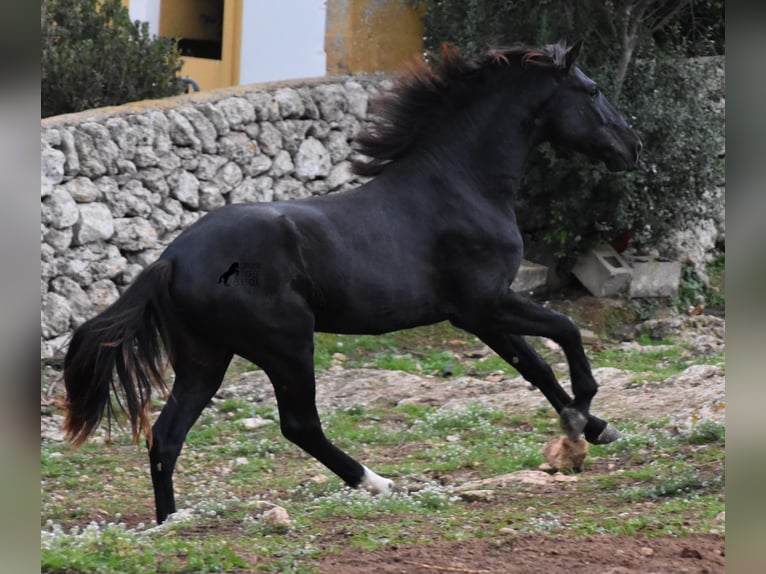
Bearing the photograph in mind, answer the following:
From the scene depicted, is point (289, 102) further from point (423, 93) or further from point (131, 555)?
point (131, 555)

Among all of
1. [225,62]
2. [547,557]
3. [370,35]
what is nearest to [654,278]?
[370,35]

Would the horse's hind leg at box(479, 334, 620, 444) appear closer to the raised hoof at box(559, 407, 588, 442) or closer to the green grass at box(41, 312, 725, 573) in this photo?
the raised hoof at box(559, 407, 588, 442)

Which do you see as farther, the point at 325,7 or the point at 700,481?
the point at 325,7

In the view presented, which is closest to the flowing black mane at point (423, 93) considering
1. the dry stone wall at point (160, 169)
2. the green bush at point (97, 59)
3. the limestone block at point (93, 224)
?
the dry stone wall at point (160, 169)

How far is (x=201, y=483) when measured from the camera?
6621 mm

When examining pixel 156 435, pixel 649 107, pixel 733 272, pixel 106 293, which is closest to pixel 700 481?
pixel 156 435

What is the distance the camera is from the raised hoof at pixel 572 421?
5938 mm

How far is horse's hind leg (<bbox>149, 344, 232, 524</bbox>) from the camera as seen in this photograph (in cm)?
532

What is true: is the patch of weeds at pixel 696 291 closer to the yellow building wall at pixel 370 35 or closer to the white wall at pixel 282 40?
the yellow building wall at pixel 370 35

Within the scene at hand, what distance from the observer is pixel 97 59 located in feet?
35.3

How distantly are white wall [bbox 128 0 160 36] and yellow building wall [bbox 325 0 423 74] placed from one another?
2058 millimetres

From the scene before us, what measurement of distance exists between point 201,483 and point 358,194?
199cm

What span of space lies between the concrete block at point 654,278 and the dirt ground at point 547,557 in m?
7.30

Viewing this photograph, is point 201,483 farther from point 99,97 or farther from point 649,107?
point 649,107
